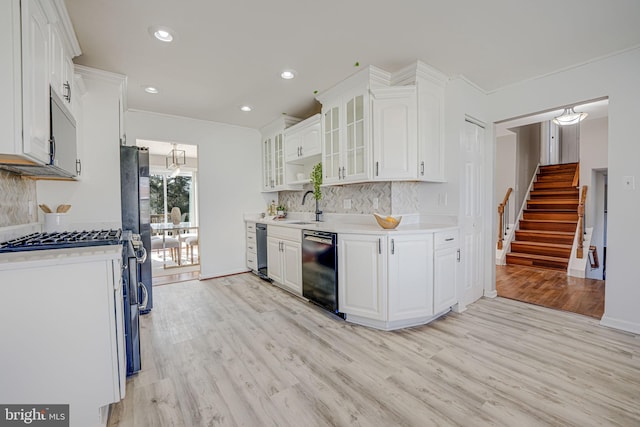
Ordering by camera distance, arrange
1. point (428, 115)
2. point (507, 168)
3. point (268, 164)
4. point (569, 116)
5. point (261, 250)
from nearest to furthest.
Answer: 1. point (428, 115)
2. point (569, 116)
3. point (261, 250)
4. point (268, 164)
5. point (507, 168)

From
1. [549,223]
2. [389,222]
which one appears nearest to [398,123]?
[389,222]

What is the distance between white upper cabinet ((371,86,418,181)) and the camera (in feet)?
9.29

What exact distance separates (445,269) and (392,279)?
26.4 inches

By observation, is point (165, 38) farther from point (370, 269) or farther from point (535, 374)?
point (535, 374)

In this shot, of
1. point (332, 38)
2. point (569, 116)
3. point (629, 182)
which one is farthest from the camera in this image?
point (569, 116)

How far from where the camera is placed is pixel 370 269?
261 cm

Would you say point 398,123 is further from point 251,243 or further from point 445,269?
point 251,243

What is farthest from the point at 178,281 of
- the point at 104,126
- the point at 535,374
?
the point at 535,374

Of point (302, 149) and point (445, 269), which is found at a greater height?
point (302, 149)

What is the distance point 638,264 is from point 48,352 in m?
4.33

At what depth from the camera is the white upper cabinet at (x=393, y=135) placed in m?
2.83

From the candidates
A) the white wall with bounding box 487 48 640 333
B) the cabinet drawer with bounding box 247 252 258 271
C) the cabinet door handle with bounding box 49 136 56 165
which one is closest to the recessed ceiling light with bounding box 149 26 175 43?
the cabinet door handle with bounding box 49 136 56 165

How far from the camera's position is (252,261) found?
4.70 meters

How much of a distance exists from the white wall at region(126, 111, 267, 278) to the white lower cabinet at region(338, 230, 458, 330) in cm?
259
